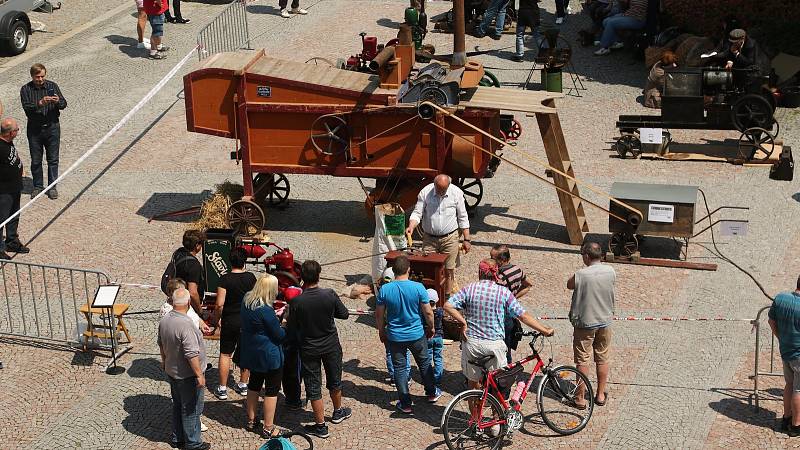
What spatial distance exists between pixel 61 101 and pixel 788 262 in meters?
10.4

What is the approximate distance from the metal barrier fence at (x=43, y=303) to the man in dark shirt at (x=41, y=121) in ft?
9.07

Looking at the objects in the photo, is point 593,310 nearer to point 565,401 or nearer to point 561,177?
point 565,401

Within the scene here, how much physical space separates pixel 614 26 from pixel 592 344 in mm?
14134

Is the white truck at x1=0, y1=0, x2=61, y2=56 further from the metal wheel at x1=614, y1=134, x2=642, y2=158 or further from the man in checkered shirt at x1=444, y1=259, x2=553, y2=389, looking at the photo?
the man in checkered shirt at x1=444, y1=259, x2=553, y2=389

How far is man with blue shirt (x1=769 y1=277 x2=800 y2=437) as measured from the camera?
11180mm

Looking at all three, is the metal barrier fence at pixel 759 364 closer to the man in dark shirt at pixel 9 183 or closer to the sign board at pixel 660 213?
the sign board at pixel 660 213

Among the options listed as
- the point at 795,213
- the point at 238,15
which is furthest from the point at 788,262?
the point at 238,15

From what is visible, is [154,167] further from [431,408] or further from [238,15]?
[431,408]

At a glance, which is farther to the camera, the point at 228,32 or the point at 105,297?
the point at 228,32

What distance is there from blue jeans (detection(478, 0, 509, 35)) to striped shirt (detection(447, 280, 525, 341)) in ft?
51.1

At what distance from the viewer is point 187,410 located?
1122 centimetres

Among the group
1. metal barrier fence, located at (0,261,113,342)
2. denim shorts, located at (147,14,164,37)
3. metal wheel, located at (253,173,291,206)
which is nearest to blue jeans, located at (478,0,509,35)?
denim shorts, located at (147,14,164,37)

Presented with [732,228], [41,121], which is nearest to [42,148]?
[41,121]

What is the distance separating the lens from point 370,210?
55.3ft
